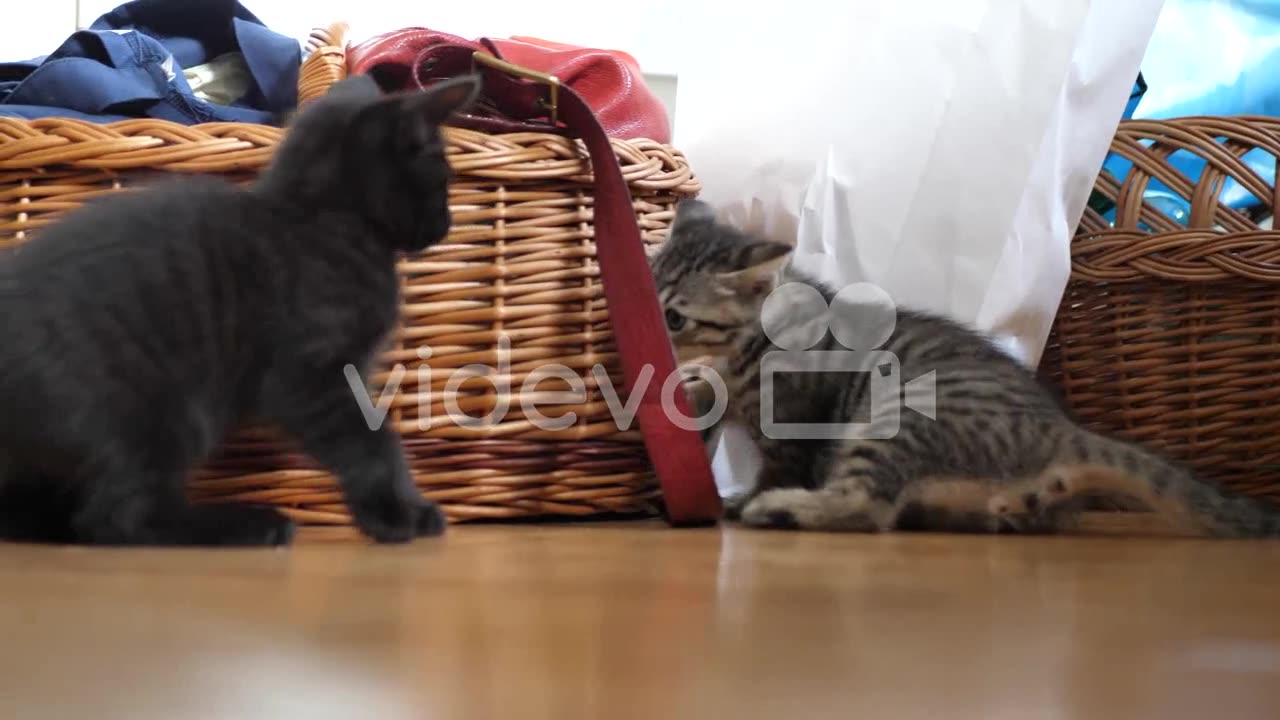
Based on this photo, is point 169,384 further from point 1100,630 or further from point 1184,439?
point 1184,439

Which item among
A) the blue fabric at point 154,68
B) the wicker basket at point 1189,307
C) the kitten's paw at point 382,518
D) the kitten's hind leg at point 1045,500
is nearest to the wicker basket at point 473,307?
the kitten's paw at point 382,518

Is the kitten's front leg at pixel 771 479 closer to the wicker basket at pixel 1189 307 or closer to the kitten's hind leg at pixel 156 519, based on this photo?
the wicker basket at pixel 1189 307

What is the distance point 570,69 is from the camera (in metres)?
1.36

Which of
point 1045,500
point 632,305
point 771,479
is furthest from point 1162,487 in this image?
point 632,305

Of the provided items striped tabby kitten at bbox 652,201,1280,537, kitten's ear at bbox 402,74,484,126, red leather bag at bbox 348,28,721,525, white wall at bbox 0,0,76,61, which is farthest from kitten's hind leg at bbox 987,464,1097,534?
white wall at bbox 0,0,76,61

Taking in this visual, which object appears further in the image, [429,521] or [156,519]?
[429,521]

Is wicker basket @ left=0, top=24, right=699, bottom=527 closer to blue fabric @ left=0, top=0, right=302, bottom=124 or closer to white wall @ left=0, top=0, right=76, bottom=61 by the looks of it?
blue fabric @ left=0, top=0, right=302, bottom=124

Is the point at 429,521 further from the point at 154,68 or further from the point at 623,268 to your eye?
the point at 154,68

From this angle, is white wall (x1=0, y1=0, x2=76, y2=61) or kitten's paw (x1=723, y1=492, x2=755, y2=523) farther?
white wall (x1=0, y1=0, x2=76, y2=61)

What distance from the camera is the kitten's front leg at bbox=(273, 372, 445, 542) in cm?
88

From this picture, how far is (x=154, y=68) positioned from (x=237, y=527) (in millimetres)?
760

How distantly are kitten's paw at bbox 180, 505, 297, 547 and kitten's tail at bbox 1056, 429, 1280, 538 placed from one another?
33.0 inches

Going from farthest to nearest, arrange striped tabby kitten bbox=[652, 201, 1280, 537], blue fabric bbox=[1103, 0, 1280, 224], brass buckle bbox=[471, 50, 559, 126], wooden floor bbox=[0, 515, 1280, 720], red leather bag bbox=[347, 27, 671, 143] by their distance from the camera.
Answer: blue fabric bbox=[1103, 0, 1280, 224] < red leather bag bbox=[347, 27, 671, 143] < striped tabby kitten bbox=[652, 201, 1280, 537] < brass buckle bbox=[471, 50, 559, 126] < wooden floor bbox=[0, 515, 1280, 720]

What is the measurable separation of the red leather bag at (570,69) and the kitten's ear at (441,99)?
14.9 inches
